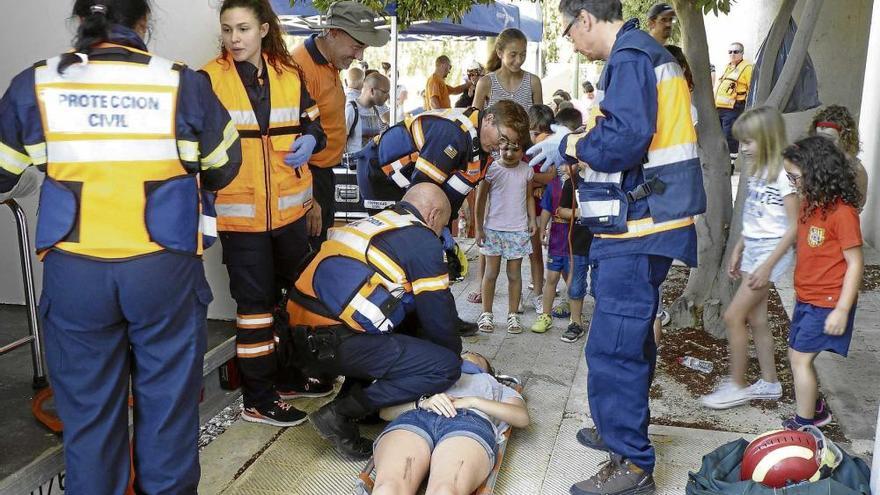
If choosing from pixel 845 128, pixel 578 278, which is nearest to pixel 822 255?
pixel 845 128

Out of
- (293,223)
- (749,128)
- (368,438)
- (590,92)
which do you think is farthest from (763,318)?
(590,92)

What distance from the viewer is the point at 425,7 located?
611 centimetres

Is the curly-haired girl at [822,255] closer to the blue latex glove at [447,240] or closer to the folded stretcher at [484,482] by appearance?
the folded stretcher at [484,482]

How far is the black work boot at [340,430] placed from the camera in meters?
3.40

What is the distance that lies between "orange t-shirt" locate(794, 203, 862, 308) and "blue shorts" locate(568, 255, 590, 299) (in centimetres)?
176

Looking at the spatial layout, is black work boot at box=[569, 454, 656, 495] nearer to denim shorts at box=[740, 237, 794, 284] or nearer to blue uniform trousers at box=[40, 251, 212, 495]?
denim shorts at box=[740, 237, 794, 284]

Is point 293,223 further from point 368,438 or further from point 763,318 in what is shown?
point 763,318

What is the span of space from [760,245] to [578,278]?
145 cm

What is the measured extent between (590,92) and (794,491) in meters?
13.3

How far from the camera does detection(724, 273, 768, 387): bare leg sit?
3.90m

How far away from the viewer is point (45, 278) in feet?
7.98

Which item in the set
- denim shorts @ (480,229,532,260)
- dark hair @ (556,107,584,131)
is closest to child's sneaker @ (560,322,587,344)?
denim shorts @ (480,229,532,260)

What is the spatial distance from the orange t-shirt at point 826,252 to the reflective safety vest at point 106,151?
8.94 ft

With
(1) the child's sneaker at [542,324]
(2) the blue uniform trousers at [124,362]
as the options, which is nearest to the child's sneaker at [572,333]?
(1) the child's sneaker at [542,324]
